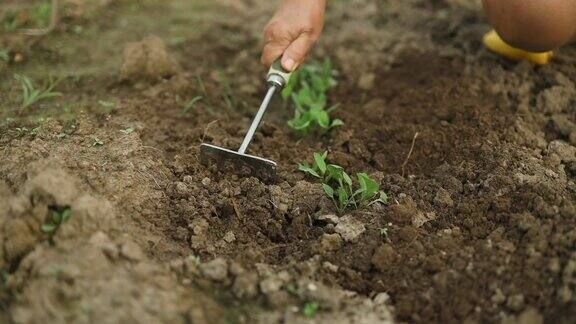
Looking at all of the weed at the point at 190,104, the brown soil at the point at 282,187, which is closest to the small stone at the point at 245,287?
the brown soil at the point at 282,187

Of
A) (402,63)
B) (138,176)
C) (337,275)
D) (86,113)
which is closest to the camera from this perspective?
(337,275)

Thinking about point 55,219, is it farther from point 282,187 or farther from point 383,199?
point 383,199

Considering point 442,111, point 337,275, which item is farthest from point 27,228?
point 442,111

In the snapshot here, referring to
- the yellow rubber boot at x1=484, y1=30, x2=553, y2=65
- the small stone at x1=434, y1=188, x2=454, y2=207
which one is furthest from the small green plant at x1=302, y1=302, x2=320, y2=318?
the yellow rubber boot at x1=484, y1=30, x2=553, y2=65

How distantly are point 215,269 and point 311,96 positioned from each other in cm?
106

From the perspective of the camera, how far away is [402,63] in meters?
2.70

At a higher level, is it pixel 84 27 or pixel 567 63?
pixel 567 63

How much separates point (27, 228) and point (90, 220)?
168mm

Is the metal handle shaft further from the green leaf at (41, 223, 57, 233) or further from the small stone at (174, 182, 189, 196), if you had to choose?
the green leaf at (41, 223, 57, 233)

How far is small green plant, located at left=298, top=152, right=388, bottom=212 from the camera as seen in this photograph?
1948mm

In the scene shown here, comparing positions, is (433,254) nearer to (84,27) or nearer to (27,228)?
(27,228)

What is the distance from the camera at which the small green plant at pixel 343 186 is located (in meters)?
1.95

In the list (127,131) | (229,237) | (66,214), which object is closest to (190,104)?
(127,131)

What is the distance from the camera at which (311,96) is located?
2.53m
